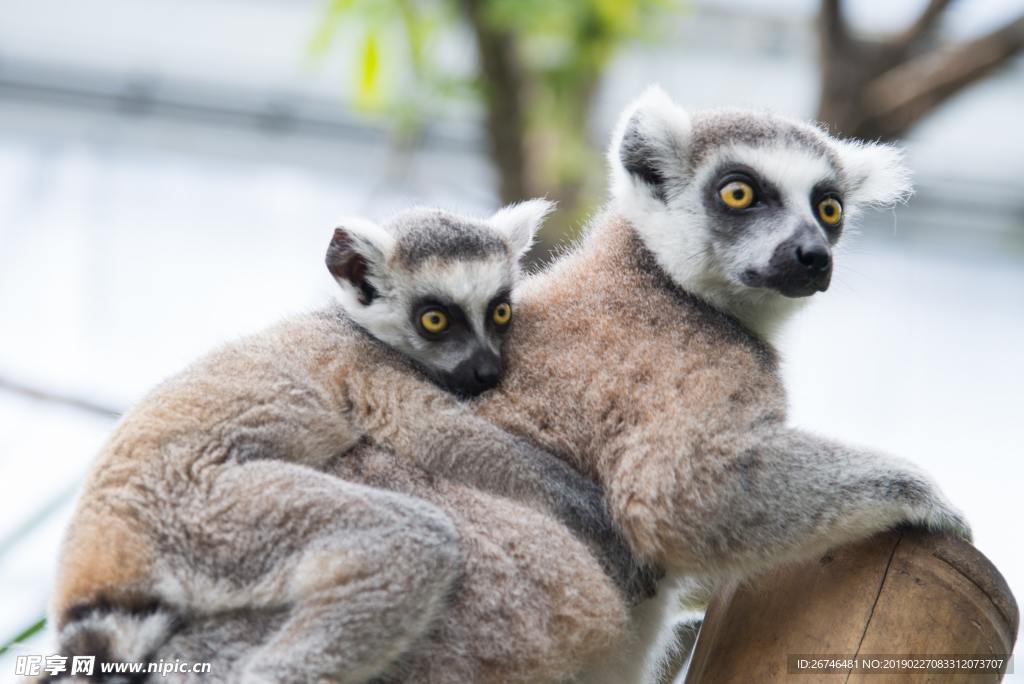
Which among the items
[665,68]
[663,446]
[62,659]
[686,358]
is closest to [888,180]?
[686,358]

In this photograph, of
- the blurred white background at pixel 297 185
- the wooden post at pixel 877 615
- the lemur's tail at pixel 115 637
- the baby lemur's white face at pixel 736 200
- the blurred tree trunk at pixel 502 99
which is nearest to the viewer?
the lemur's tail at pixel 115 637

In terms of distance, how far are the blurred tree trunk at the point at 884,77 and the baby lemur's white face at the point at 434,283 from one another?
136 inches

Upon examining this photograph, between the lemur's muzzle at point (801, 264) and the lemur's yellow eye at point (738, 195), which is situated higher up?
the lemur's yellow eye at point (738, 195)

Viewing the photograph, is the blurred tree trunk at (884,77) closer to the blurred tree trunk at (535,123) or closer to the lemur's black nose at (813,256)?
the blurred tree trunk at (535,123)

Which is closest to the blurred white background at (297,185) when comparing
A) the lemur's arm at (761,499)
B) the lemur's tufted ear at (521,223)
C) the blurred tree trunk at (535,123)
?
the blurred tree trunk at (535,123)

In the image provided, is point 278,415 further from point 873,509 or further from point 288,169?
point 288,169

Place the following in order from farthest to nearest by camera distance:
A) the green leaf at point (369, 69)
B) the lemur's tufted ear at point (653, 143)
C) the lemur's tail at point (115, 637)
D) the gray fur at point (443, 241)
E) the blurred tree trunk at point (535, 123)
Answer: the blurred tree trunk at point (535, 123)
the green leaf at point (369, 69)
the gray fur at point (443, 241)
the lemur's tufted ear at point (653, 143)
the lemur's tail at point (115, 637)

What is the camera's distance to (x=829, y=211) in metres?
4.16

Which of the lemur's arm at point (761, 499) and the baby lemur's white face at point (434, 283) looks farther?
the baby lemur's white face at point (434, 283)

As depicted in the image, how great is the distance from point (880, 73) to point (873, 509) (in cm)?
497

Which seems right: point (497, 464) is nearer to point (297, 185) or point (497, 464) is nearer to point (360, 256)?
point (360, 256)

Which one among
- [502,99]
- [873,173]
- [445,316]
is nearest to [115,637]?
[445,316]

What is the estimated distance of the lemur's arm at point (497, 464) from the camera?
139 inches

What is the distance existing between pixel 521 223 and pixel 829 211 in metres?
1.27
